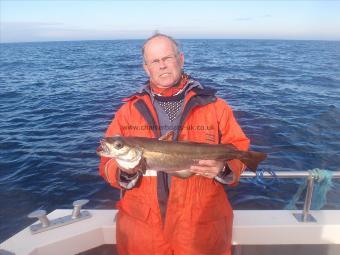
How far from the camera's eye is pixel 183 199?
12.6 feet

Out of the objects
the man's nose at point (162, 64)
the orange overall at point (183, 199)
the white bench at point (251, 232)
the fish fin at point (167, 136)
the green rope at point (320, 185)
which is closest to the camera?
the orange overall at point (183, 199)

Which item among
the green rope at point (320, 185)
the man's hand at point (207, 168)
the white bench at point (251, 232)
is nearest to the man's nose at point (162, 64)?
the man's hand at point (207, 168)

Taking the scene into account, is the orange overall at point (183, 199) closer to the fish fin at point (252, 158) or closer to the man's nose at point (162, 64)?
the fish fin at point (252, 158)

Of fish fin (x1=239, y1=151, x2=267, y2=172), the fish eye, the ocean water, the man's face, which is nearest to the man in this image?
the man's face

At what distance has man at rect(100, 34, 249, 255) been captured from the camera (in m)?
3.81

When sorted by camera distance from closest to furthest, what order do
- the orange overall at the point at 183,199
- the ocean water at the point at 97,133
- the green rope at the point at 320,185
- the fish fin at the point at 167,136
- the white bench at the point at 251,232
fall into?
the orange overall at the point at 183,199 → the fish fin at the point at 167,136 → the white bench at the point at 251,232 → the green rope at the point at 320,185 → the ocean water at the point at 97,133

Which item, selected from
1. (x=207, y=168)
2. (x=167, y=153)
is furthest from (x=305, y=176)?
(x=167, y=153)

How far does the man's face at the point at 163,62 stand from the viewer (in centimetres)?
426

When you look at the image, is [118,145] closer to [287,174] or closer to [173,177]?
[173,177]

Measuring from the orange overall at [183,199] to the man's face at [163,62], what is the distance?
0.27 m

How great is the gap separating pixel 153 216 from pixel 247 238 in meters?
1.56

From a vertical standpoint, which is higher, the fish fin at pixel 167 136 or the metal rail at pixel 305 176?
the fish fin at pixel 167 136

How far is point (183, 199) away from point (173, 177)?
0.90 feet

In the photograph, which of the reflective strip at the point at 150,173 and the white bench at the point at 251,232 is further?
the white bench at the point at 251,232
